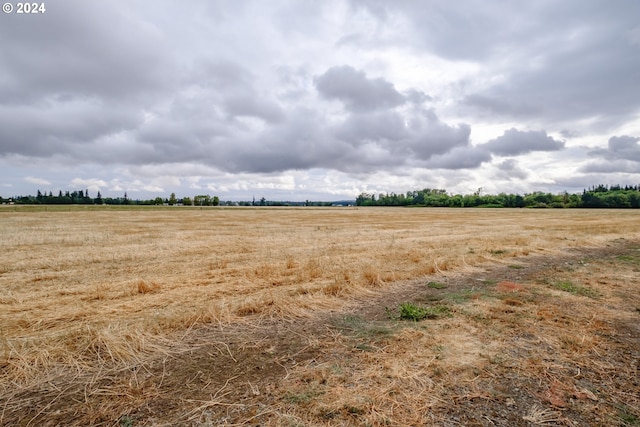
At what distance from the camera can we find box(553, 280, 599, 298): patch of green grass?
7.78 meters

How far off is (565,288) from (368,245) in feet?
31.1

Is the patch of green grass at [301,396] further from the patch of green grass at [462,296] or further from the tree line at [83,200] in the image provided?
the tree line at [83,200]

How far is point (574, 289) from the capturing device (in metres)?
8.24

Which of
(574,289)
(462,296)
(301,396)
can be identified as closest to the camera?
(301,396)

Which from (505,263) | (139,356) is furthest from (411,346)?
(505,263)

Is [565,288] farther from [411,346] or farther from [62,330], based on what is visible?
[62,330]

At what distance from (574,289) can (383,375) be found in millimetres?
7129

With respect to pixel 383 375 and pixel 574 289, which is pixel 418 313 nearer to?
pixel 383 375

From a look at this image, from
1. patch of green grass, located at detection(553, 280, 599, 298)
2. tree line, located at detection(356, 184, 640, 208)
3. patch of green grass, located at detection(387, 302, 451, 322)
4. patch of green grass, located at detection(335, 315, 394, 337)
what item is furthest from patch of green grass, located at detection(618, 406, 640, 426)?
tree line, located at detection(356, 184, 640, 208)

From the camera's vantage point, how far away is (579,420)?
10.7 feet

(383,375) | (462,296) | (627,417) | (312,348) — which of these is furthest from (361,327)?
(627,417)

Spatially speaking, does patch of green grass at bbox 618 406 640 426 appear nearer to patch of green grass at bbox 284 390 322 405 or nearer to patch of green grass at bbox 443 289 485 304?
patch of green grass at bbox 284 390 322 405

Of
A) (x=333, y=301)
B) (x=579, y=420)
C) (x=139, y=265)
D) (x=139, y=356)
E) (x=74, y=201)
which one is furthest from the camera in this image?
(x=74, y=201)

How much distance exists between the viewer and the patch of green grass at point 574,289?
7.78 m
